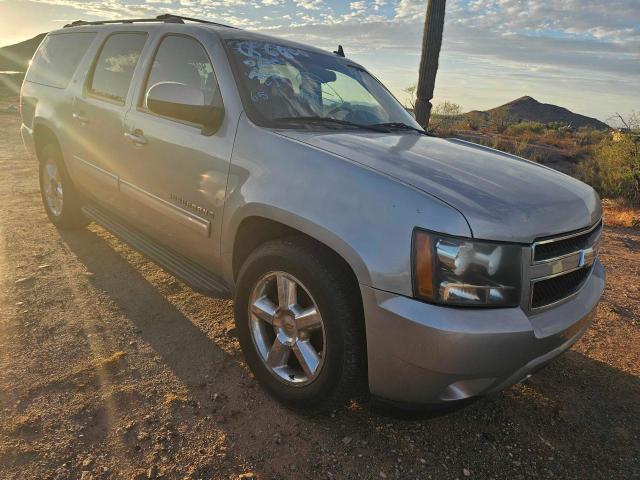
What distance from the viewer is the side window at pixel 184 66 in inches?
118

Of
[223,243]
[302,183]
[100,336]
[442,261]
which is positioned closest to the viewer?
[442,261]

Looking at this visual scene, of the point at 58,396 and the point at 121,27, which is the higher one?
the point at 121,27

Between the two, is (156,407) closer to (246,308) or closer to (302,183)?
(246,308)

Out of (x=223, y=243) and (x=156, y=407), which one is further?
(x=223, y=243)

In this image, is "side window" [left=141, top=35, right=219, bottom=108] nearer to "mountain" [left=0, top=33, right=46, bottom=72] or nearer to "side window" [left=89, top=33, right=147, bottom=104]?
"side window" [left=89, top=33, right=147, bottom=104]

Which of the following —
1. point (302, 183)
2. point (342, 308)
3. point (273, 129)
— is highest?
point (273, 129)

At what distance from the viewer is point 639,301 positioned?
4168mm

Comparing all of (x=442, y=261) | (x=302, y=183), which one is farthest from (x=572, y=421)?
(x=302, y=183)

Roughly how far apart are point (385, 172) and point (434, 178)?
0.22 m

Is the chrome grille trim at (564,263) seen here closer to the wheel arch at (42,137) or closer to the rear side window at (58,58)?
the rear side window at (58,58)

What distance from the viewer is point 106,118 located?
3.73m

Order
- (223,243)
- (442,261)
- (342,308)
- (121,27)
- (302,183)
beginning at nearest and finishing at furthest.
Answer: (442,261) → (342,308) → (302,183) → (223,243) → (121,27)

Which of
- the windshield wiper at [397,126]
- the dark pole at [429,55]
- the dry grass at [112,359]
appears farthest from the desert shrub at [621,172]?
the dry grass at [112,359]

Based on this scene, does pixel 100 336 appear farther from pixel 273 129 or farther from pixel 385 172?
pixel 385 172
